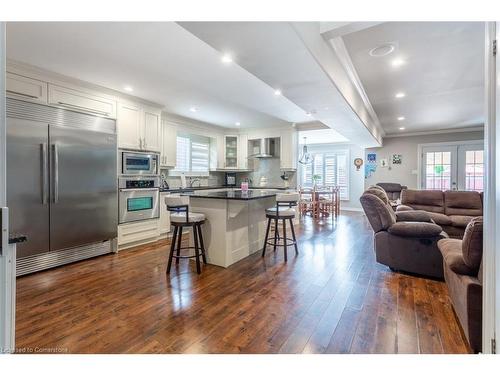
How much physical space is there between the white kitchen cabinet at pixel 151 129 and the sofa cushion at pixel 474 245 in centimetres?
426

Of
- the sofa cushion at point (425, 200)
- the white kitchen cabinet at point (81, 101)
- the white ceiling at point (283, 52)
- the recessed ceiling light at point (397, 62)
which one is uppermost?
the recessed ceiling light at point (397, 62)

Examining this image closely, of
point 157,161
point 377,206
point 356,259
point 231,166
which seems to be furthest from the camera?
point 231,166

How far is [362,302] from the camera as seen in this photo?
237 cm

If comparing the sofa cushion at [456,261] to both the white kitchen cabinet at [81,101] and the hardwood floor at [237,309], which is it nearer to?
the hardwood floor at [237,309]

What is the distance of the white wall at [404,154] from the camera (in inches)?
290

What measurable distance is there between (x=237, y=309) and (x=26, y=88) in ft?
11.1

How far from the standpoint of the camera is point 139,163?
424cm

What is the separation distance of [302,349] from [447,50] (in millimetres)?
3114

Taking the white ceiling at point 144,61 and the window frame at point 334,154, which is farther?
the window frame at point 334,154

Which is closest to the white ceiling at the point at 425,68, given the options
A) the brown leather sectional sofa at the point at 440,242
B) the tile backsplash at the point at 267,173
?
the brown leather sectional sofa at the point at 440,242

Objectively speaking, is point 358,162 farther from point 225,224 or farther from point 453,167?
point 225,224

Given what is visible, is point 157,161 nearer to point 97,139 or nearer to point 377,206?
point 97,139
